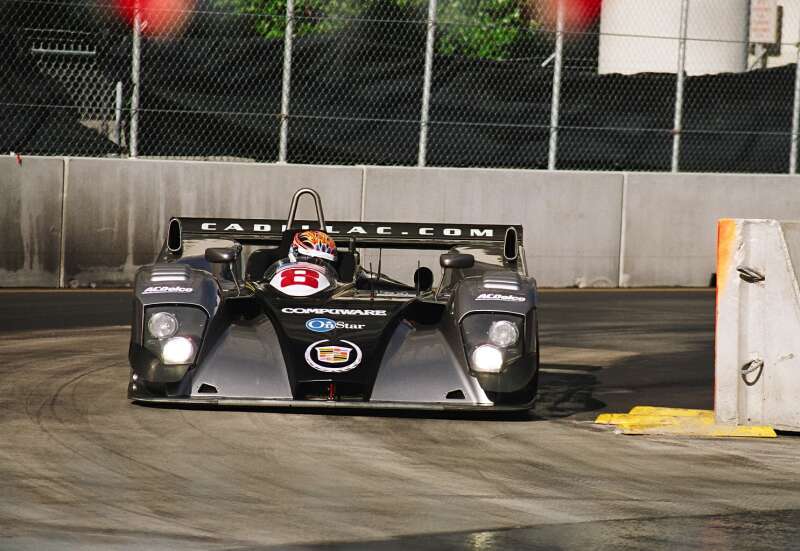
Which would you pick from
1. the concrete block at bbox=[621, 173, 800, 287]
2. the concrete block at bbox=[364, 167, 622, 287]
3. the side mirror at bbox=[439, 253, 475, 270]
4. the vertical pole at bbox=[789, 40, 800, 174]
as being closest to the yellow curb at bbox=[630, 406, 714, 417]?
the side mirror at bbox=[439, 253, 475, 270]

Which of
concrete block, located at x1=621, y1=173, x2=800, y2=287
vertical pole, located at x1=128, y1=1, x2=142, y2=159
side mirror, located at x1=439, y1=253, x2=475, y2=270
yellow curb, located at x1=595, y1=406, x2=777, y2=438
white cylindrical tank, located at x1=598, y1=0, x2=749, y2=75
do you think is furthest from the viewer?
white cylindrical tank, located at x1=598, y1=0, x2=749, y2=75

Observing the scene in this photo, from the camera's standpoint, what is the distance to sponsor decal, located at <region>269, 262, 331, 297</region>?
880 centimetres

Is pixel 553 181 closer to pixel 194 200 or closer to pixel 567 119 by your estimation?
pixel 567 119

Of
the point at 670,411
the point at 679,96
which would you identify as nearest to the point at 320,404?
the point at 670,411

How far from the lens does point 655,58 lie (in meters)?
18.3

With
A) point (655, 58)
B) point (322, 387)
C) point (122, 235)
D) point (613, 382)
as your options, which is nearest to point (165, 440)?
point (322, 387)

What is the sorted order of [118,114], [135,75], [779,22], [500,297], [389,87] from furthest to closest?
[779,22]
[389,87]
[118,114]
[135,75]
[500,297]

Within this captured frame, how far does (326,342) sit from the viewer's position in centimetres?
816

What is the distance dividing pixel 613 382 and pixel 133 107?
7.06 meters

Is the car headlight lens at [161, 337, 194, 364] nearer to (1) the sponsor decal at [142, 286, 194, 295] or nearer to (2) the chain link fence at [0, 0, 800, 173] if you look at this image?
(1) the sponsor decal at [142, 286, 194, 295]

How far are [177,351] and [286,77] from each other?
8.24 metres

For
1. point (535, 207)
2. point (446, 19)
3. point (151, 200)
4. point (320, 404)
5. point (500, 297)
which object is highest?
point (446, 19)

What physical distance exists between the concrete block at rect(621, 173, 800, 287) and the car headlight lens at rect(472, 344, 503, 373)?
30.3 ft

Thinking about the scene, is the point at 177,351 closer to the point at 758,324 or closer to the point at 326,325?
the point at 326,325
